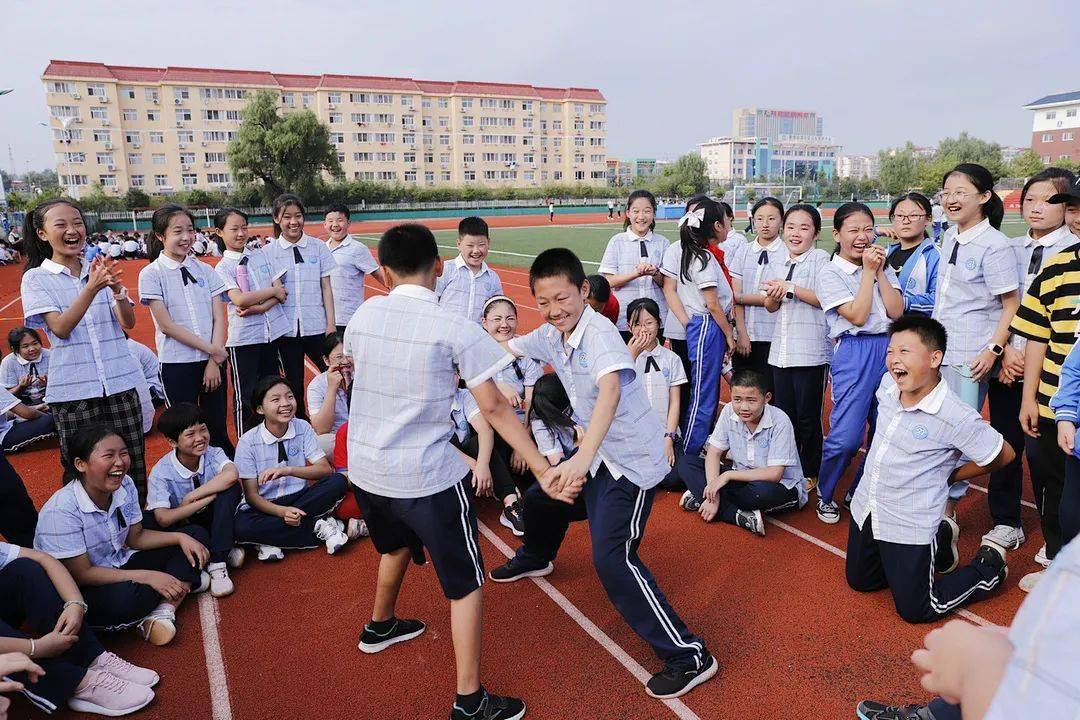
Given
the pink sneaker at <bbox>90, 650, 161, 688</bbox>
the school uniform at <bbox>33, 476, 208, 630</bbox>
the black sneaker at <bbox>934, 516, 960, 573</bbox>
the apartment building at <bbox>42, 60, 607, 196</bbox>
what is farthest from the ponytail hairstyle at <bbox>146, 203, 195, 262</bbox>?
the apartment building at <bbox>42, 60, 607, 196</bbox>

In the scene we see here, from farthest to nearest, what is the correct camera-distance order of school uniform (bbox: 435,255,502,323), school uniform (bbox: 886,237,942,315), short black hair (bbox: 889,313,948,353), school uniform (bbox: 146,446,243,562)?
1. school uniform (bbox: 435,255,502,323)
2. school uniform (bbox: 886,237,942,315)
3. school uniform (bbox: 146,446,243,562)
4. short black hair (bbox: 889,313,948,353)

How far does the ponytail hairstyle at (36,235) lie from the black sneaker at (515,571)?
309 centimetres

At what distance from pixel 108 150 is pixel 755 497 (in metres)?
69.0

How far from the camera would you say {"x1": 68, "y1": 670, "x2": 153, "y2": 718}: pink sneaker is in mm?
2875

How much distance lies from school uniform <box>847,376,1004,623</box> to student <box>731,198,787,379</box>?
69.0 inches

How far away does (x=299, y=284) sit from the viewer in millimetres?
5398

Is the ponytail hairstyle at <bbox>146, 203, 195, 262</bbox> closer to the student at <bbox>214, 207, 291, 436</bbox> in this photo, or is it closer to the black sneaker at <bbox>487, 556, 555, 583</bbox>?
the student at <bbox>214, 207, 291, 436</bbox>

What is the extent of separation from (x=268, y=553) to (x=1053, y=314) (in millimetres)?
4439

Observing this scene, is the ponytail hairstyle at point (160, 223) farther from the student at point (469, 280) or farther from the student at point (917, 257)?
the student at point (917, 257)

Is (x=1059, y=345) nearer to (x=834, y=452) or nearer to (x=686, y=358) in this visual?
(x=834, y=452)

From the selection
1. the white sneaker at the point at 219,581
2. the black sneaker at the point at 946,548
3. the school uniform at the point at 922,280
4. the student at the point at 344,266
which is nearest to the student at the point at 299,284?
the student at the point at 344,266

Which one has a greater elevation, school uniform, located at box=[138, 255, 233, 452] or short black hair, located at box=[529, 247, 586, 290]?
short black hair, located at box=[529, 247, 586, 290]

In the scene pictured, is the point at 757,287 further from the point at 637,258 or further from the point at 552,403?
the point at 552,403

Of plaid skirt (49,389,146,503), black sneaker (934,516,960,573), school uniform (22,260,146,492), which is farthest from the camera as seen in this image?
plaid skirt (49,389,146,503)
